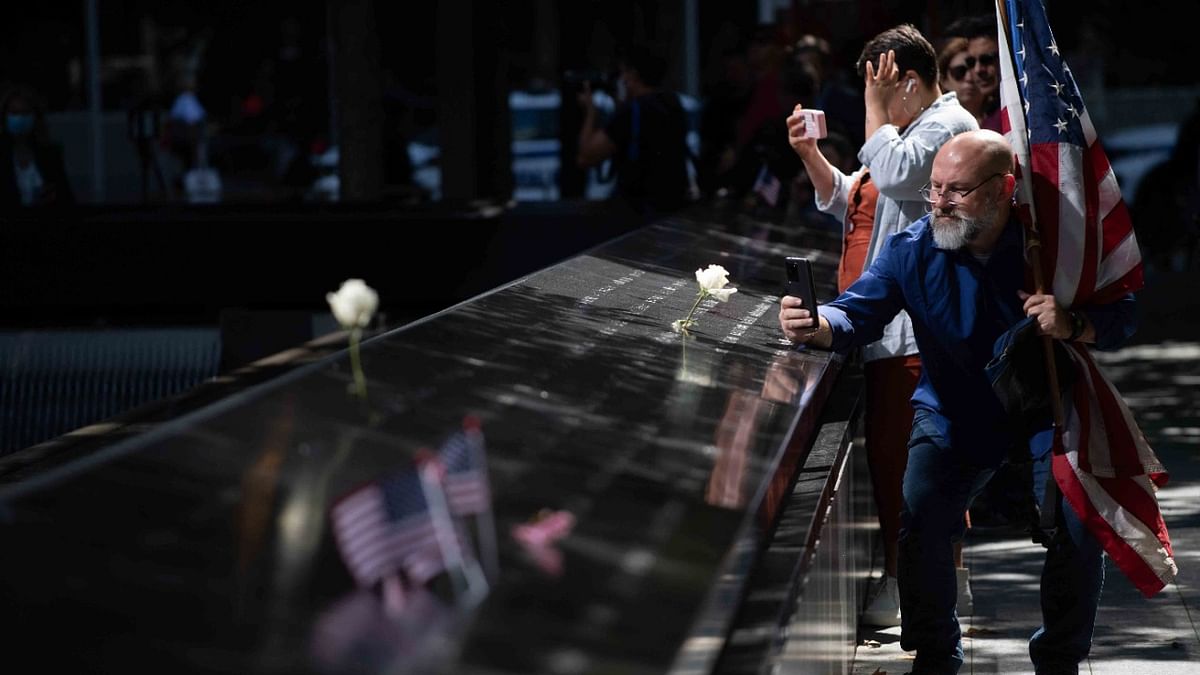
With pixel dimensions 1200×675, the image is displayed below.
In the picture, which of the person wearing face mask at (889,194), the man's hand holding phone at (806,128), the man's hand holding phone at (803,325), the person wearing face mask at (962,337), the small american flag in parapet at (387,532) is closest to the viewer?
the small american flag in parapet at (387,532)

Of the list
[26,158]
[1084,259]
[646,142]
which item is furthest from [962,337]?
[26,158]

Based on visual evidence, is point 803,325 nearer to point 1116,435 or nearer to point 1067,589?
point 1116,435

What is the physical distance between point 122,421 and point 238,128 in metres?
16.0

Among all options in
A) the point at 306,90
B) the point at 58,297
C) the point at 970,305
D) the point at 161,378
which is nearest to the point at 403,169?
the point at 306,90

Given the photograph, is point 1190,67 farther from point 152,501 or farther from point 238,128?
point 152,501

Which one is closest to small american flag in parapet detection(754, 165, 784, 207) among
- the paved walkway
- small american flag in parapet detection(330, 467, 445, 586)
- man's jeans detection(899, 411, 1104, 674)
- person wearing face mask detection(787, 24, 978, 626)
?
the paved walkway

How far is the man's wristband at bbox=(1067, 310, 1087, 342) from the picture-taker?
4.84 m

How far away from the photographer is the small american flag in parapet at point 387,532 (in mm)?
2484

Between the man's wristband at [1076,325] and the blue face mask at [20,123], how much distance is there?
11.1 metres

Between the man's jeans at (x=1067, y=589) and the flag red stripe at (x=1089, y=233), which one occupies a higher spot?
the flag red stripe at (x=1089, y=233)

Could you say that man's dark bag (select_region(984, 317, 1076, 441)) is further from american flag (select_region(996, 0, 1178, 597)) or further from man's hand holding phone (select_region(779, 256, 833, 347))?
man's hand holding phone (select_region(779, 256, 833, 347))

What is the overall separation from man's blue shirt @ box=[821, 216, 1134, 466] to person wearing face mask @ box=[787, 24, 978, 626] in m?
0.47

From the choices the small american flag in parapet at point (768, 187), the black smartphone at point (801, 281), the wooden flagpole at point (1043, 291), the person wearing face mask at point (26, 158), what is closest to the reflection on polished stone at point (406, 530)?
the black smartphone at point (801, 281)

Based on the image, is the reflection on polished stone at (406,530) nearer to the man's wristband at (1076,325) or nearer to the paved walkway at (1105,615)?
the man's wristband at (1076,325)
